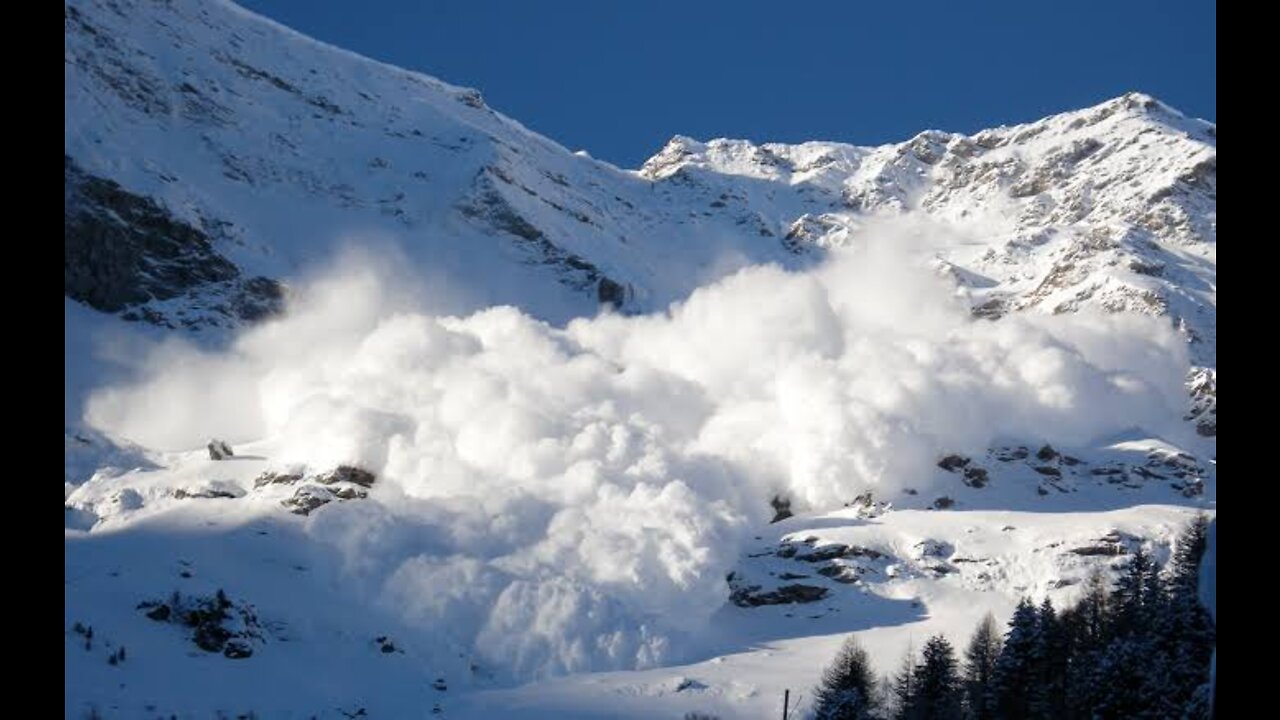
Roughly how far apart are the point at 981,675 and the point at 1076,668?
17008 mm

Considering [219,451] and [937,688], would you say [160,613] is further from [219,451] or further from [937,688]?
[219,451]

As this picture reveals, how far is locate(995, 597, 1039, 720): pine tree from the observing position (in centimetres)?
7231

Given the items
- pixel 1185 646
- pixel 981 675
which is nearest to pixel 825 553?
pixel 981 675

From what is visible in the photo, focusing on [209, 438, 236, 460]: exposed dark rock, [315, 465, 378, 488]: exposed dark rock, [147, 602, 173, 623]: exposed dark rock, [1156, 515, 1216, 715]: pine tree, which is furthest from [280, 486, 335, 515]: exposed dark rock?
[1156, 515, 1216, 715]: pine tree

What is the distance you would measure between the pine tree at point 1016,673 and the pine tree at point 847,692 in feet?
26.8

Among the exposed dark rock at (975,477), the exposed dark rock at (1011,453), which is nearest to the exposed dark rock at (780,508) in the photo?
the exposed dark rock at (975,477)

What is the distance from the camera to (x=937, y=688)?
261ft

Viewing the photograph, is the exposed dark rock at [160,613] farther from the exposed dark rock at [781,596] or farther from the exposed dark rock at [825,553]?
the exposed dark rock at [825,553]

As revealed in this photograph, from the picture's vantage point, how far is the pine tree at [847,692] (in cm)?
6322

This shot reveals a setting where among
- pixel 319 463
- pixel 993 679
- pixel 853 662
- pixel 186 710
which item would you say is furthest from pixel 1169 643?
pixel 319 463

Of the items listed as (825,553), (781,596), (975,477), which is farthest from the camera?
(975,477)

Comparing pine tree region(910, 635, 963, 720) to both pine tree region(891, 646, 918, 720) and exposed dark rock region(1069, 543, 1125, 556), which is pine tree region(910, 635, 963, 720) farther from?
exposed dark rock region(1069, 543, 1125, 556)

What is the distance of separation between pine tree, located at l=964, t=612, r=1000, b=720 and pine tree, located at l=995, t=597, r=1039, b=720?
1.17m
